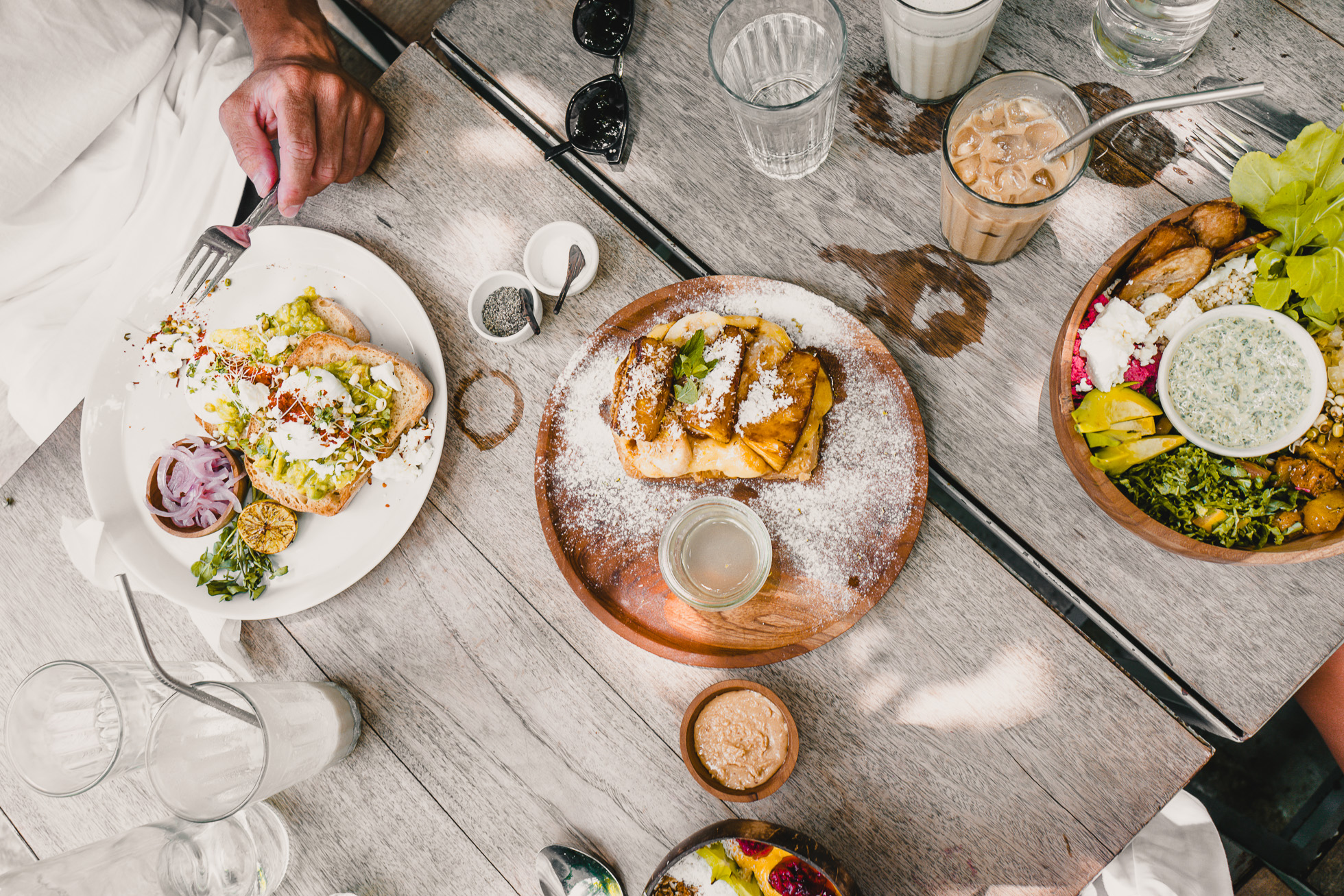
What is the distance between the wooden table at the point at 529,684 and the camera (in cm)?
134

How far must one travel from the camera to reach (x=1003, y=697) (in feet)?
4.47

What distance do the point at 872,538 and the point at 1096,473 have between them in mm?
399

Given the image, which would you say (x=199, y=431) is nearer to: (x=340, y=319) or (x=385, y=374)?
(x=340, y=319)

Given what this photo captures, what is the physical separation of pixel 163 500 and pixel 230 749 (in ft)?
1.95

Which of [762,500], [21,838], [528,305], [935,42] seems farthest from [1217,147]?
[21,838]

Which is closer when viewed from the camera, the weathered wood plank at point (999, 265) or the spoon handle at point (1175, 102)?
the spoon handle at point (1175, 102)

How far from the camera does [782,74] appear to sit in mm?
1524

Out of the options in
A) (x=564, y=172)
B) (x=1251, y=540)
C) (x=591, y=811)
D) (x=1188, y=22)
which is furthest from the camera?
(x=564, y=172)

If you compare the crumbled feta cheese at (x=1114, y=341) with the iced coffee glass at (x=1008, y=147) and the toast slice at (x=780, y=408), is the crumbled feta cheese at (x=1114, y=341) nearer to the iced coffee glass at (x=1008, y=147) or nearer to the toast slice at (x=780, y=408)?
the iced coffee glass at (x=1008, y=147)

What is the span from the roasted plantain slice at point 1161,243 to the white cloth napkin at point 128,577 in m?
1.94

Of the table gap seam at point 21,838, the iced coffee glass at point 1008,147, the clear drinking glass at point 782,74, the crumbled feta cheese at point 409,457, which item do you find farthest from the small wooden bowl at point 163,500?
the iced coffee glass at point 1008,147

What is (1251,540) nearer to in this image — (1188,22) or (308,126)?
(1188,22)

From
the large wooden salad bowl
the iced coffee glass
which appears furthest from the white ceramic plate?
the large wooden salad bowl

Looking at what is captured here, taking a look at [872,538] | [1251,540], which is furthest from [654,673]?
[1251,540]
